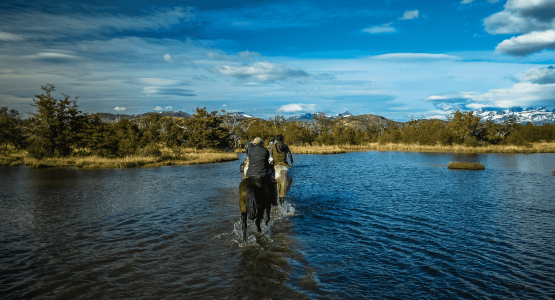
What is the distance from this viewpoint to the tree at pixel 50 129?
1501 inches

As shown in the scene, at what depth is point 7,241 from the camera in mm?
9367

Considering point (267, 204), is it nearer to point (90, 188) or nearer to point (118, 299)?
point (118, 299)

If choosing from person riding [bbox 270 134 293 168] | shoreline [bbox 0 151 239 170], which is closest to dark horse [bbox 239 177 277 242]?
person riding [bbox 270 134 293 168]

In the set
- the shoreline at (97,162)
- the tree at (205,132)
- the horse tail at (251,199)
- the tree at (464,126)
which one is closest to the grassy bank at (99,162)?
the shoreline at (97,162)

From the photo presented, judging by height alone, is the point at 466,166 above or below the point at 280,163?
below

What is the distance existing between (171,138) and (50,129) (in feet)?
62.0

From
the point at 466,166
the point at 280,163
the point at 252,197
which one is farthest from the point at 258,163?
the point at 466,166

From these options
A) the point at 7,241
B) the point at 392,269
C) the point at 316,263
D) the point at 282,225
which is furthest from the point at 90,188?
the point at 392,269

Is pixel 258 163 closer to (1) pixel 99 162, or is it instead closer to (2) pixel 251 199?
(2) pixel 251 199

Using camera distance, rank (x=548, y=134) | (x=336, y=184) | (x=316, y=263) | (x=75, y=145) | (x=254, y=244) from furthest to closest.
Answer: (x=548, y=134) < (x=75, y=145) < (x=336, y=184) < (x=254, y=244) < (x=316, y=263)

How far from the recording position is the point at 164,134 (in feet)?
180

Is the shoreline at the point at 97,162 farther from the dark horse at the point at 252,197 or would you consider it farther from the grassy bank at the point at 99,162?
the dark horse at the point at 252,197

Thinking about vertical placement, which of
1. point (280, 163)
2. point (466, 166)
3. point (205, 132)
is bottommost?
point (466, 166)

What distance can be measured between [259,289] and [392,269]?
10.1ft
